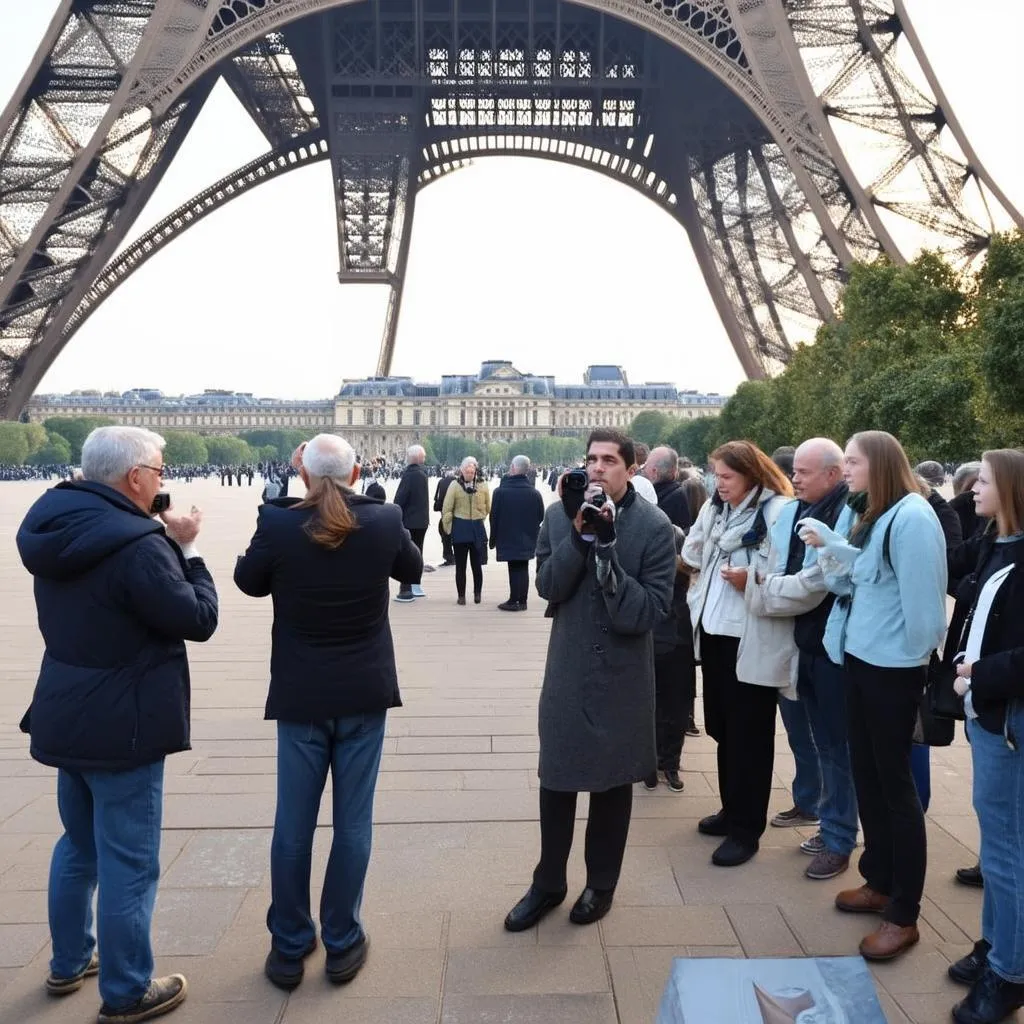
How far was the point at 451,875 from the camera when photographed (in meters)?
4.00

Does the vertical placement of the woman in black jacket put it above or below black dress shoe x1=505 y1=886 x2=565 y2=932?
above

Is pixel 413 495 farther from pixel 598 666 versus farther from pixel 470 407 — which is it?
pixel 470 407

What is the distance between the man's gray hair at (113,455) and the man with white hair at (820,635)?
2332 mm

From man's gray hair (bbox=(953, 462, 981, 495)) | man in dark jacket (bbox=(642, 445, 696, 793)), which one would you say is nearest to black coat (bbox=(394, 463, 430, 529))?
man's gray hair (bbox=(953, 462, 981, 495))

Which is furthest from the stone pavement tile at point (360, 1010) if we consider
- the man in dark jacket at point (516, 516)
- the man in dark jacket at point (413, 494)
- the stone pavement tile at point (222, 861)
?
the man in dark jacket at point (413, 494)

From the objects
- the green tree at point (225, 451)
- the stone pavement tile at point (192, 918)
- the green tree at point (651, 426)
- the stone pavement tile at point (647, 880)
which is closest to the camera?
the stone pavement tile at point (192, 918)

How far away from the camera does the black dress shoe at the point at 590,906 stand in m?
3.60

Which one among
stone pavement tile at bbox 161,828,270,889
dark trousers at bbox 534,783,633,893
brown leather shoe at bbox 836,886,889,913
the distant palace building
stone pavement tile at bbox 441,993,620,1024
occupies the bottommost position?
stone pavement tile at bbox 161,828,270,889

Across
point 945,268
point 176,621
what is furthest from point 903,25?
point 176,621

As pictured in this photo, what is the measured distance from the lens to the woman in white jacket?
4.14 metres

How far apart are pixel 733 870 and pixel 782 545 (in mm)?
1297

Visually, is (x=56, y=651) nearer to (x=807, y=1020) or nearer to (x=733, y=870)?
(x=807, y=1020)

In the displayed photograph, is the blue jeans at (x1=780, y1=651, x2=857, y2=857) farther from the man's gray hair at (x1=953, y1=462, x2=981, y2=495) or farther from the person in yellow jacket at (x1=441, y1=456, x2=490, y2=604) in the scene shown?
the person in yellow jacket at (x1=441, y1=456, x2=490, y2=604)

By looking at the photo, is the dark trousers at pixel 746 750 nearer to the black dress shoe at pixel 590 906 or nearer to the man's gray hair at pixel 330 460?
the black dress shoe at pixel 590 906
